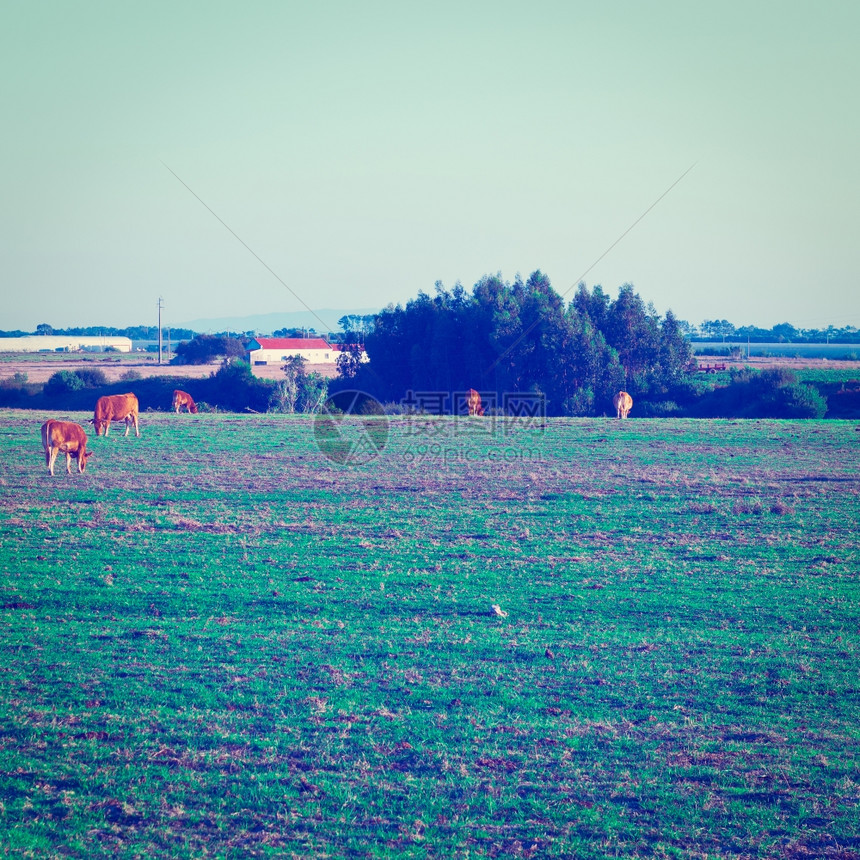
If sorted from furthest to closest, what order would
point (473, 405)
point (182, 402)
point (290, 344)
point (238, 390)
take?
point (290, 344)
point (238, 390)
point (182, 402)
point (473, 405)

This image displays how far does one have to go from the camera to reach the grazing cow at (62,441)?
1669 cm

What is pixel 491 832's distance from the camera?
14.5 feet

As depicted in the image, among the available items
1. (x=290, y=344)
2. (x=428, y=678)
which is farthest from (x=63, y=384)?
(x=428, y=678)

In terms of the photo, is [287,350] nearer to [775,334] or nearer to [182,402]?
[182,402]

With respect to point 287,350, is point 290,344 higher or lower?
higher

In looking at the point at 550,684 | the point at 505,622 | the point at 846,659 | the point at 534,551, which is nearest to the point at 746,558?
the point at 534,551

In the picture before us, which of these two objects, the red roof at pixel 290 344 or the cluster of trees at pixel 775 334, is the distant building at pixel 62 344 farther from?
the cluster of trees at pixel 775 334

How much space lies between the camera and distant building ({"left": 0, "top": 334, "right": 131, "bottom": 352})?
130 m

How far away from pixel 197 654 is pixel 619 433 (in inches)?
844

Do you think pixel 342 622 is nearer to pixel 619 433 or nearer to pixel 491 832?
pixel 491 832

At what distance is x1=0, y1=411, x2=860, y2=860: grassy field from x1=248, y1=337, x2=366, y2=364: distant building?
7471cm

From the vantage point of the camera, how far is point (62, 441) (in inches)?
664
